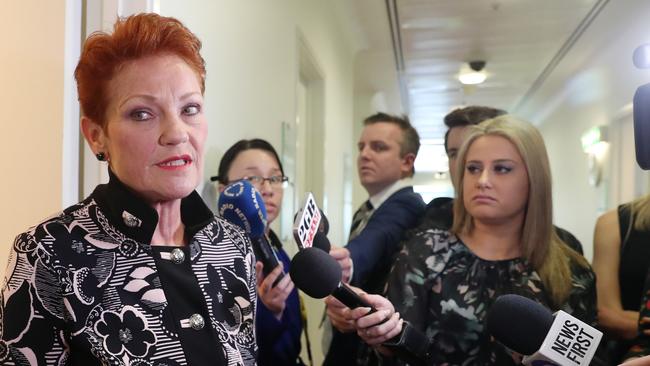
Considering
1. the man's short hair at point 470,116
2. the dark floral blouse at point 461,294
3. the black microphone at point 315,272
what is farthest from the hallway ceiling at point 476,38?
the black microphone at point 315,272

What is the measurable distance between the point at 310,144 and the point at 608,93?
3215mm

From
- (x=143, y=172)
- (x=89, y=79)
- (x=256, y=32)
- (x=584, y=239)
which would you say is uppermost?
(x=256, y=32)

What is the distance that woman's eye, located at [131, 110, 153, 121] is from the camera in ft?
2.83

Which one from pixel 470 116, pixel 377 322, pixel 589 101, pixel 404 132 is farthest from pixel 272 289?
pixel 589 101

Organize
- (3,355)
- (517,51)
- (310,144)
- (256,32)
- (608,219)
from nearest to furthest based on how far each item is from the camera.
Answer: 1. (3,355)
2. (608,219)
3. (256,32)
4. (310,144)
5. (517,51)

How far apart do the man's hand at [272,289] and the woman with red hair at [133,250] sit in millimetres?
388

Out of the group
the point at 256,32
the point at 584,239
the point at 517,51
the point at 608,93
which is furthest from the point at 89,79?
the point at 584,239

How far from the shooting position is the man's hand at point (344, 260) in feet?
4.59

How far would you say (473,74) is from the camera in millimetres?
5449

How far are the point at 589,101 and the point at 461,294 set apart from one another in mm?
5096

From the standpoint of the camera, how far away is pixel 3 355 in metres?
0.74

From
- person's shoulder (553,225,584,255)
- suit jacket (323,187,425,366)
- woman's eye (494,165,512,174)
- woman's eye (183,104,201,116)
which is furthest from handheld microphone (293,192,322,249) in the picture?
person's shoulder (553,225,584,255)

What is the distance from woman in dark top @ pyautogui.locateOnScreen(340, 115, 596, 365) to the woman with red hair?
24.4 inches

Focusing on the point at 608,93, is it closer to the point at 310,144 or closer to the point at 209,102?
the point at 310,144
